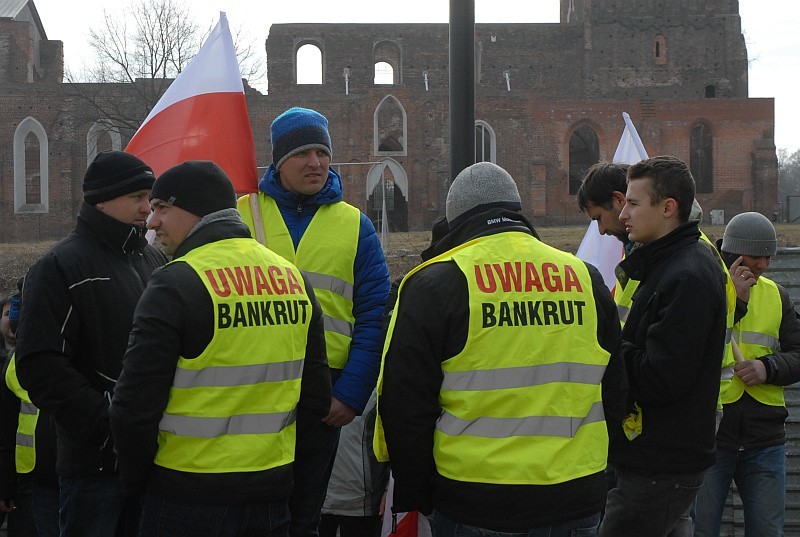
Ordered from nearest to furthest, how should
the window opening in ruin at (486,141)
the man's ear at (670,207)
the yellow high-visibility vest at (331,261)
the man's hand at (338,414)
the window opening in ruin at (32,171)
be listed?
the man's ear at (670,207) < the man's hand at (338,414) < the yellow high-visibility vest at (331,261) < the window opening in ruin at (32,171) < the window opening in ruin at (486,141)

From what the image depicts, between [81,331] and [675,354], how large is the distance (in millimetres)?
2348

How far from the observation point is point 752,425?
4727 mm

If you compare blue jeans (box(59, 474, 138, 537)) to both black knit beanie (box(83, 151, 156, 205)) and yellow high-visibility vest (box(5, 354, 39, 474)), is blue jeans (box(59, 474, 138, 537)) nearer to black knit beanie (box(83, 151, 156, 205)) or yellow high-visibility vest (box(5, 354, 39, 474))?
yellow high-visibility vest (box(5, 354, 39, 474))

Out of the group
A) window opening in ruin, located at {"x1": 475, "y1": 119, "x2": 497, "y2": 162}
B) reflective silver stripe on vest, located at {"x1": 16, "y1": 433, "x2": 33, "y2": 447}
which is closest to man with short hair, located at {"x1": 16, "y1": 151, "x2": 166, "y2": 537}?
reflective silver stripe on vest, located at {"x1": 16, "y1": 433, "x2": 33, "y2": 447}

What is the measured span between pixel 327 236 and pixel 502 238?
4.26 ft

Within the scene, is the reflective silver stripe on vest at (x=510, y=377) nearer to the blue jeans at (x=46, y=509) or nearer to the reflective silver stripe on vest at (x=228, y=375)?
the reflective silver stripe on vest at (x=228, y=375)

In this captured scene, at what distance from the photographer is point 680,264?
11.6 ft

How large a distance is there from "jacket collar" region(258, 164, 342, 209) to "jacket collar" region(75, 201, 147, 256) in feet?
2.38

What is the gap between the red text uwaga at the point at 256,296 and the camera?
118 inches

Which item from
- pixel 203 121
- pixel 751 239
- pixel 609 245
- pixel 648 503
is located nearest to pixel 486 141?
pixel 609 245

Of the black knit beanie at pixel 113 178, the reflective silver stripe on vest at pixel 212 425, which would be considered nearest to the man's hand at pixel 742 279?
the reflective silver stripe on vest at pixel 212 425

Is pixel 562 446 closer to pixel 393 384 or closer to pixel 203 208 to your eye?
pixel 393 384

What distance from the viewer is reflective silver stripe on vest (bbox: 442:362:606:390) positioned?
2.94 m

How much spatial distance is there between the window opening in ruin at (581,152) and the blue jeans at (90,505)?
127 feet
